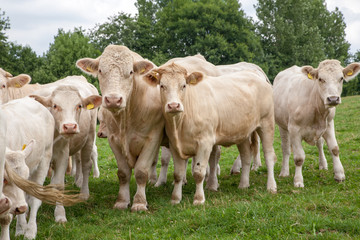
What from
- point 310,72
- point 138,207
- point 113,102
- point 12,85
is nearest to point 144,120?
point 113,102

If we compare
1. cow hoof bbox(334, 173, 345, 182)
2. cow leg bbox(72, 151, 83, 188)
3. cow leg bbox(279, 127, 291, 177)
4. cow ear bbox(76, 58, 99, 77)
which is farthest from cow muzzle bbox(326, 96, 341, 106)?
cow leg bbox(72, 151, 83, 188)

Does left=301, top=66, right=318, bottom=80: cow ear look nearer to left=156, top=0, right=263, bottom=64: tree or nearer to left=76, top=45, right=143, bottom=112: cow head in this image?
left=76, top=45, right=143, bottom=112: cow head

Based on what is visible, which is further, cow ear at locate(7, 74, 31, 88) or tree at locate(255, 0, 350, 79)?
tree at locate(255, 0, 350, 79)

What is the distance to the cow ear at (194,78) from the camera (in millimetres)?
7223

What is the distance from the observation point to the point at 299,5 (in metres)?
47.9

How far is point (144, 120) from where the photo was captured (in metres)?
7.36

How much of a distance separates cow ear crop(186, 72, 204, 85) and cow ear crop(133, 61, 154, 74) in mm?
653

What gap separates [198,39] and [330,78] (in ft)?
99.4

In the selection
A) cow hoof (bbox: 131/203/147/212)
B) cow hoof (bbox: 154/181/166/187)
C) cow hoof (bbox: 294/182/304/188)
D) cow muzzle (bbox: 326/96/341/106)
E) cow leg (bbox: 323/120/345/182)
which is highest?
cow muzzle (bbox: 326/96/341/106)

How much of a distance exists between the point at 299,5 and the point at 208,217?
46.2 m

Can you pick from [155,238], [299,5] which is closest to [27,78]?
[155,238]

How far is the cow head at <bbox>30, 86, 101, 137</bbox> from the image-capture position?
264 inches

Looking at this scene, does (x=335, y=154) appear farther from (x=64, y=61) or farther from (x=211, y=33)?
(x=211, y=33)

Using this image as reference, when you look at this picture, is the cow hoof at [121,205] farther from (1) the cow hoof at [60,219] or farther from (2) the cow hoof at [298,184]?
(2) the cow hoof at [298,184]
